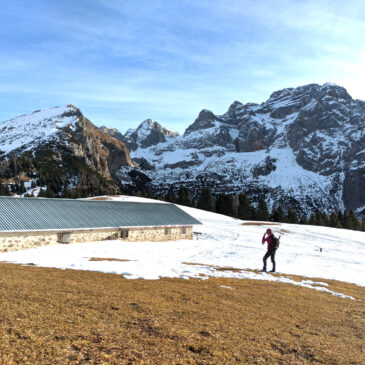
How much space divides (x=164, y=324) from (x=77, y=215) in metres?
24.6

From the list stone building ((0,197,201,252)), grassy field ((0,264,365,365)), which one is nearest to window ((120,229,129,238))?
stone building ((0,197,201,252))

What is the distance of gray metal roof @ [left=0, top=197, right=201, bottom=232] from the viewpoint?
2505 cm

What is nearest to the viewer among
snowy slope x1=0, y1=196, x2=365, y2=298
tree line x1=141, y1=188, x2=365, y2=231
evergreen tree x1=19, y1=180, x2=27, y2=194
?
snowy slope x1=0, y1=196, x2=365, y2=298

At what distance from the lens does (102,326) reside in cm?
699

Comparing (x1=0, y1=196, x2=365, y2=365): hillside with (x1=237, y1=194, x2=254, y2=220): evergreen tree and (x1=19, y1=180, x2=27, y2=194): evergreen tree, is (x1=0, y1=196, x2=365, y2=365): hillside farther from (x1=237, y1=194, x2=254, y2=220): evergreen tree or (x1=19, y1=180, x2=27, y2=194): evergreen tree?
(x1=19, y1=180, x2=27, y2=194): evergreen tree

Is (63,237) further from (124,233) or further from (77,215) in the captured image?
(124,233)

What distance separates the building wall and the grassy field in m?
12.4

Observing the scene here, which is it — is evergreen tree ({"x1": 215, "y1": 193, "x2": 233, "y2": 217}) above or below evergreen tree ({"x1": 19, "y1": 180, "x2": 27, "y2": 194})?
below

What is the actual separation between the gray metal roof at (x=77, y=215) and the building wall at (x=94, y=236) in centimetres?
53

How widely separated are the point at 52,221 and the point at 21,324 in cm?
2166

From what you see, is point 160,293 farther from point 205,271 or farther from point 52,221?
point 52,221

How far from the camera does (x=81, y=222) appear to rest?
94.7ft

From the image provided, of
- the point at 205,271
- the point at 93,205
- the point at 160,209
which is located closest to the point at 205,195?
the point at 160,209

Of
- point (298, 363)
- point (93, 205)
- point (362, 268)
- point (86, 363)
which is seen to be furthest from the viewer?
point (93, 205)
